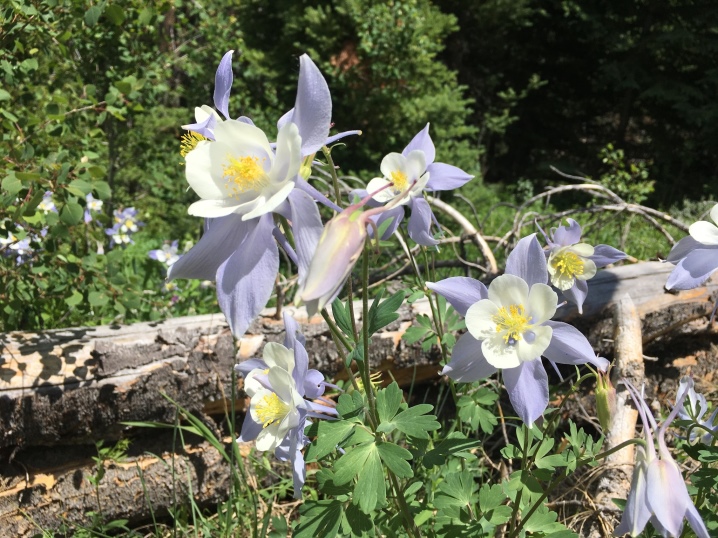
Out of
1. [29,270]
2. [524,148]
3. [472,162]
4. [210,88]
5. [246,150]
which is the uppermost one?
[246,150]

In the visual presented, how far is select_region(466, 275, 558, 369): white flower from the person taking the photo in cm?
98

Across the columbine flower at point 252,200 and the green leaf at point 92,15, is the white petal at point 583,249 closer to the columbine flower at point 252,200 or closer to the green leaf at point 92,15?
the columbine flower at point 252,200

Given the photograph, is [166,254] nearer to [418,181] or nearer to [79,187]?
[79,187]

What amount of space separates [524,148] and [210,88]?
6.12m

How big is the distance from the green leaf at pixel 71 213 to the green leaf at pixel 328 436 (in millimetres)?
1281

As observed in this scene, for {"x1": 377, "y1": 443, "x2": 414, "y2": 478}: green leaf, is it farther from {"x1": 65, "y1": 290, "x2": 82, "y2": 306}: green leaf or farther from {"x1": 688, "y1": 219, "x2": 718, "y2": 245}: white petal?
{"x1": 65, "y1": 290, "x2": 82, "y2": 306}: green leaf

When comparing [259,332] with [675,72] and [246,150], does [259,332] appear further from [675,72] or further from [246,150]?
[675,72]

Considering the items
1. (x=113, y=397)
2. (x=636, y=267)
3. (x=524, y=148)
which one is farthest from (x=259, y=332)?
(x=524, y=148)

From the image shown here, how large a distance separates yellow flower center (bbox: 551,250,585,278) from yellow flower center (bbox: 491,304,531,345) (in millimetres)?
475

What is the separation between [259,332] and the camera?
2.35 m

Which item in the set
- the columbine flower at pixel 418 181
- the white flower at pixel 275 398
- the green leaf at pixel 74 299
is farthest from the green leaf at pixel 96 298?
the columbine flower at pixel 418 181

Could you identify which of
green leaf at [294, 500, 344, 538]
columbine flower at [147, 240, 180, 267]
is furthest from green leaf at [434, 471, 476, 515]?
columbine flower at [147, 240, 180, 267]

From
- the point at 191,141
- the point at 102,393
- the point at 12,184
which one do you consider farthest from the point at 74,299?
the point at 191,141

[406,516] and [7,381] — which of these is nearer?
[406,516]
